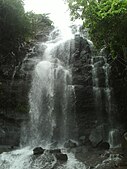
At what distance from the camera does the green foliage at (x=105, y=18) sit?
1451cm

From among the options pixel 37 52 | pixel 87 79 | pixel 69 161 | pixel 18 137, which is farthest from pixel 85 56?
pixel 69 161

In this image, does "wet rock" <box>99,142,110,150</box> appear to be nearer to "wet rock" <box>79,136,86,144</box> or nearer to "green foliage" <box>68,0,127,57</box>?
"wet rock" <box>79,136,86,144</box>

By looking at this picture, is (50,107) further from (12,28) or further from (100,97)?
(12,28)

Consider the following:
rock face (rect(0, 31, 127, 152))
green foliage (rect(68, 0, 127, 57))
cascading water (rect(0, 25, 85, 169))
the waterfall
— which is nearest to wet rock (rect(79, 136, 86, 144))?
rock face (rect(0, 31, 127, 152))

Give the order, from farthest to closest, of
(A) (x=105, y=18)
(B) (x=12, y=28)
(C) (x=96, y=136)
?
(B) (x=12, y=28)
(C) (x=96, y=136)
(A) (x=105, y=18)

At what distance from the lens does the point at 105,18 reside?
49.5 feet

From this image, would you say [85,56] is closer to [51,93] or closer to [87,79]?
[87,79]

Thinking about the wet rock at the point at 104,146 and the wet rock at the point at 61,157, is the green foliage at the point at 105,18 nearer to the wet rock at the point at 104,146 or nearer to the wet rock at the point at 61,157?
the wet rock at the point at 104,146

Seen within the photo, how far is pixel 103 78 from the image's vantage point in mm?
21500

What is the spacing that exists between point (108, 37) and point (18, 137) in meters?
8.55

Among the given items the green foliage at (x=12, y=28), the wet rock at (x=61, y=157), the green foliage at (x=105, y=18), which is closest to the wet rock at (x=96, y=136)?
the wet rock at (x=61, y=157)

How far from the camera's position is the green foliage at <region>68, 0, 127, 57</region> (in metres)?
14.5

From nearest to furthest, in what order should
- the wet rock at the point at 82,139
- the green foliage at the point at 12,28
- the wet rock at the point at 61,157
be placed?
the wet rock at the point at 61,157 < the wet rock at the point at 82,139 < the green foliage at the point at 12,28

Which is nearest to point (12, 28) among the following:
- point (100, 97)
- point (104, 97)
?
point (100, 97)
